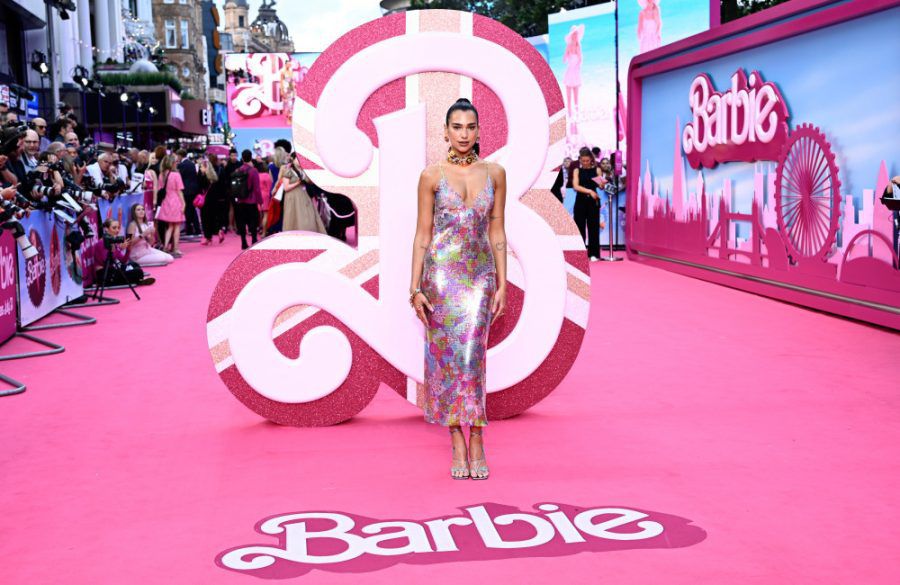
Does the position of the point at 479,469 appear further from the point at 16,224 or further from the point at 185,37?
the point at 185,37

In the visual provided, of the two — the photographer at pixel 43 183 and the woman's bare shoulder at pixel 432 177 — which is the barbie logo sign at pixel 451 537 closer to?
the woman's bare shoulder at pixel 432 177

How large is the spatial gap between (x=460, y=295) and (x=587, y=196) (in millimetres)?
11528

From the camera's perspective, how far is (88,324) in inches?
392

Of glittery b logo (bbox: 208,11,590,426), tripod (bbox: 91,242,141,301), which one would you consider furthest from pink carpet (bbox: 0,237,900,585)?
tripod (bbox: 91,242,141,301)

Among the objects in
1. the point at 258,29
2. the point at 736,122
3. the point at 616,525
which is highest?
the point at 258,29

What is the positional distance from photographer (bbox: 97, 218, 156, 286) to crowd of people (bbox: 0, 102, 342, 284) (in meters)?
0.02

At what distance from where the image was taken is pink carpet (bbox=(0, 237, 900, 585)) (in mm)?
3736

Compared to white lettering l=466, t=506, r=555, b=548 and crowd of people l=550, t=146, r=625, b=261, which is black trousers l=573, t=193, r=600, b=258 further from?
white lettering l=466, t=506, r=555, b=548

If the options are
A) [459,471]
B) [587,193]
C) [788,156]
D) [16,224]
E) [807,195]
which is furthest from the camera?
[587,193]

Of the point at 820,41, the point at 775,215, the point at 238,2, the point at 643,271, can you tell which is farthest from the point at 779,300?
the point at 238,2

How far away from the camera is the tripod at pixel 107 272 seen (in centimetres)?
1150

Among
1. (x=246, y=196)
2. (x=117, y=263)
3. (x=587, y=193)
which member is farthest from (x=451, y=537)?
(x=246, y=196)

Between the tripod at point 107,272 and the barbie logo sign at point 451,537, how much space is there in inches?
311

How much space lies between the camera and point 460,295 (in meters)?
4.87
